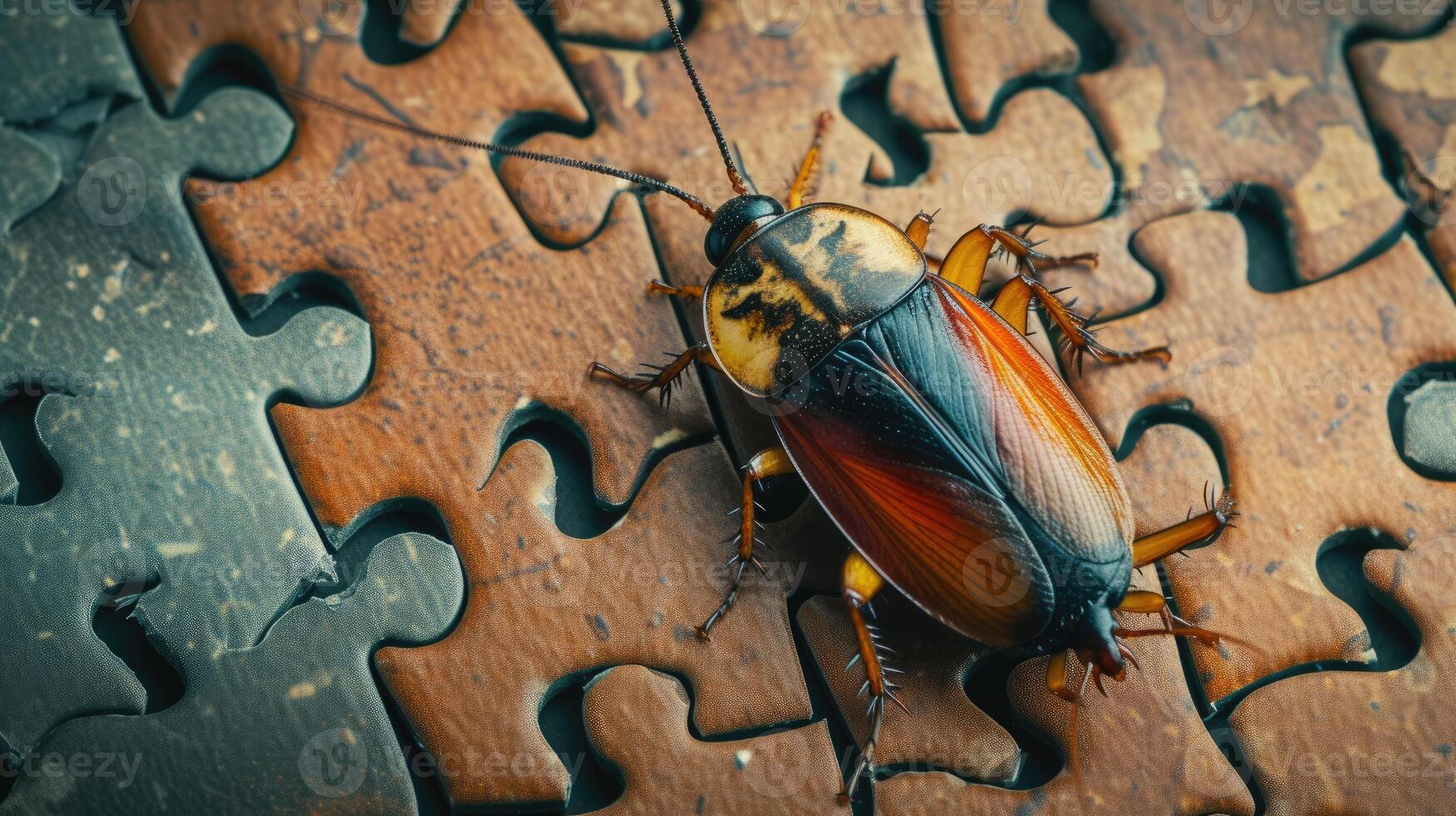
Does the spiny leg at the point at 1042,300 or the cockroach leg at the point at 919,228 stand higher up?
the cockroach leg at the point at 919,228

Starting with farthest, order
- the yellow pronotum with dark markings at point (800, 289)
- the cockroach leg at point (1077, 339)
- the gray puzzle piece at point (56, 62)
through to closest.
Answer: the gray puzzle piece at point (56, 62) → the cockroach leg at point (1077, 339) → the yellow pronotum with dark markings at point (800, 289)

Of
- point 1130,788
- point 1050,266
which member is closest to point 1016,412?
point 1050,266

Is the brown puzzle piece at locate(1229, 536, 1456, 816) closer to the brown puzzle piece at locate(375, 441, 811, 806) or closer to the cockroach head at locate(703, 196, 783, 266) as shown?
the brown puzzle piece at locate(375, 441, 811, 806)

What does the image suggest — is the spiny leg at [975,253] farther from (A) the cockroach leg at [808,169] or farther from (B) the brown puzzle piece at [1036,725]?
(B) the brown puzzle piece at [1036,725]

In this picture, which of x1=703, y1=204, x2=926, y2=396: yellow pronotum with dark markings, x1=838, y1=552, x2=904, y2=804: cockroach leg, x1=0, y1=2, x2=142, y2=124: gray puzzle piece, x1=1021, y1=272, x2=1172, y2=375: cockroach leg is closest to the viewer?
x1=838, y1=552, x2=904, y2=804: cockroach leg

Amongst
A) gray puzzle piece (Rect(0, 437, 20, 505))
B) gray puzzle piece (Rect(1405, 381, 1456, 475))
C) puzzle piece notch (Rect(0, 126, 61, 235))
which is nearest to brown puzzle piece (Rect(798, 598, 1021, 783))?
gray puzzle piece (Rect(1405, 381, 1456, 475))

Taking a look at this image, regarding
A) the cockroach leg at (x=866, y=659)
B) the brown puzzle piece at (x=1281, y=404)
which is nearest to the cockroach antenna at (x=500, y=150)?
the cockroach leg at (x=866, y=659)

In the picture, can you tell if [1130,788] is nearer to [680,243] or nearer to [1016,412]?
[1016,412]
